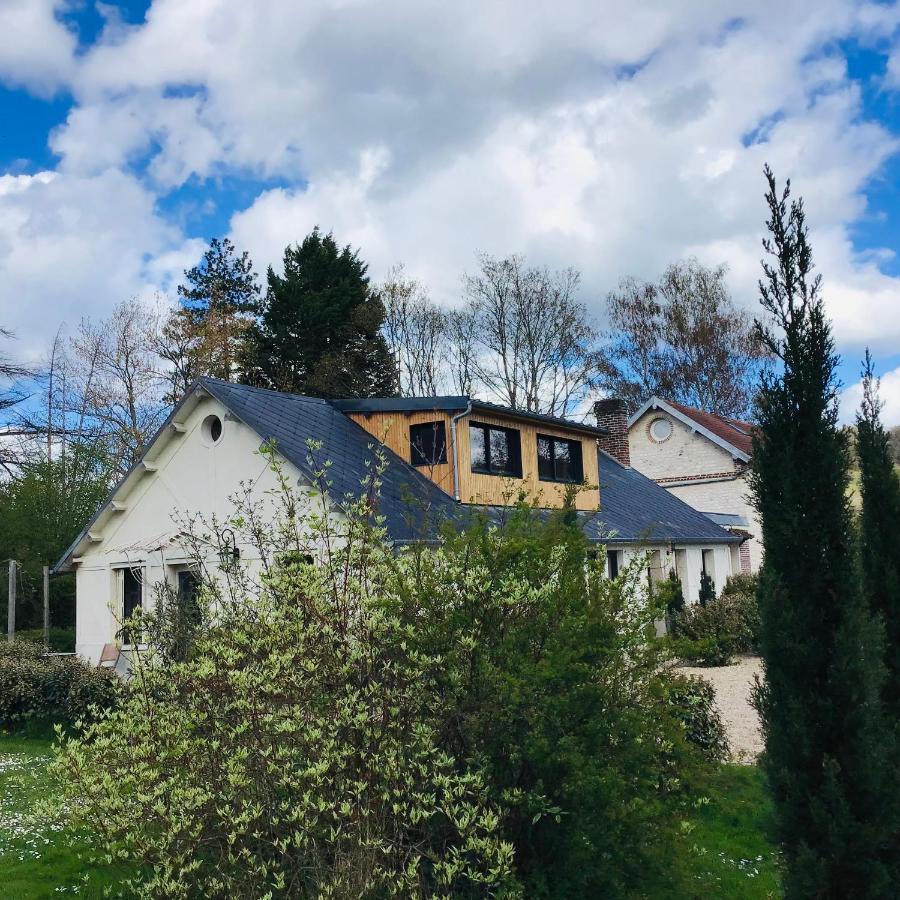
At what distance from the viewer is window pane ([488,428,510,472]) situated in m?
18.8

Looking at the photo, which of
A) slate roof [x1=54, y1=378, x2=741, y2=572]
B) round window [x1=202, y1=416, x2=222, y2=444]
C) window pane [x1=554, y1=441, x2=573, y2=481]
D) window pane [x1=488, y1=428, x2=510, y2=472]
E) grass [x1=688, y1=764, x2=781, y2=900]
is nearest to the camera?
grass [x1=688, y1=764, x2=781, y2=900]

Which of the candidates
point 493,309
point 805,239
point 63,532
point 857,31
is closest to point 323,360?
point 493,309

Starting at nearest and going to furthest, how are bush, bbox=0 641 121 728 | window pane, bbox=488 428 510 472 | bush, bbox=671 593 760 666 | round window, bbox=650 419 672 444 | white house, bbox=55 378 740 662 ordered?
bush, bbox=0 641 121 728 → white house, bbox=55 378 740 662 → window pane, bbox=488 428 510 472 → bush, bbox=671 593 760 666 → round window, bbox=650 419 672 444

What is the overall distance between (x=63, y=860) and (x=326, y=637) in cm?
348

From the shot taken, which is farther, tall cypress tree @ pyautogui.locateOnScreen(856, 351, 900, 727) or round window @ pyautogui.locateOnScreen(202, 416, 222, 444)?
round window @ pyautogui.locateOnScreen(202, 416, 222, 444)

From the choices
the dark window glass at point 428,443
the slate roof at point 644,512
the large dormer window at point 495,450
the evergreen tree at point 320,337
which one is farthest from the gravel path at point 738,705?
the evergreen tree at point 320,337

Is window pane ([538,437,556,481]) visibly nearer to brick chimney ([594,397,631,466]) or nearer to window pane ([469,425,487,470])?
window pane ([469,425,487,470])

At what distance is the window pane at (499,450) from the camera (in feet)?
61.8

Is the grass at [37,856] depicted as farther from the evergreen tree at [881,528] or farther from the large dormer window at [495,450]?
the large dormer window at [495,450]

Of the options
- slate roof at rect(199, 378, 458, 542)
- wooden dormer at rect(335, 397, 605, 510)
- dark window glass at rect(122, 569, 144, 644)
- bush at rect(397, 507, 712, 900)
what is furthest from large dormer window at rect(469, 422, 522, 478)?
bush at rect(397, 507, 712, 900)

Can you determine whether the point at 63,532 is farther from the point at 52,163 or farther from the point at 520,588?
the point at 520,588

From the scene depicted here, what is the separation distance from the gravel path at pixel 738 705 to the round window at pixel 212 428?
9804mm

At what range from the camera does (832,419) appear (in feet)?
18.5

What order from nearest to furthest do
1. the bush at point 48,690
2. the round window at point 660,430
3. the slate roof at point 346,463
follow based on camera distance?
1. the bush at point 48,690
2. the slate roof at point 346,463
3. the round window at point 660,430
